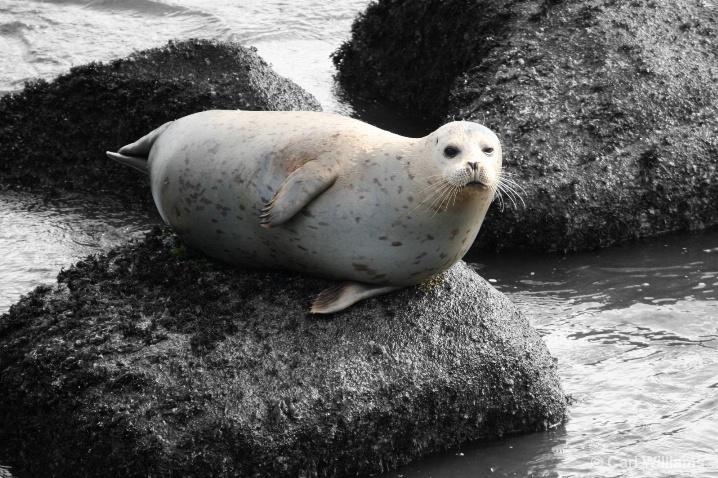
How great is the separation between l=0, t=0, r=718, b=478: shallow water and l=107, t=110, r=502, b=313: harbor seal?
0.90 metres

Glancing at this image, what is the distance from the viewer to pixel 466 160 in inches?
197

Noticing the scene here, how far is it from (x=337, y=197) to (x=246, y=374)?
0.88 m

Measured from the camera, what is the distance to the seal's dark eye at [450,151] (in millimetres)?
5137

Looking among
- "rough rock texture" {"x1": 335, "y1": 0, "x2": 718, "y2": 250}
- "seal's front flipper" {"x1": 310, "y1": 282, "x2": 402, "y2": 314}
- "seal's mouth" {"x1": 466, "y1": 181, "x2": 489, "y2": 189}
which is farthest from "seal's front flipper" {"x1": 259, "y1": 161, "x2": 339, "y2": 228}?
"rough rock texture" {"x1": 335, "y1": 0, "x2": 718, "y2": 250}

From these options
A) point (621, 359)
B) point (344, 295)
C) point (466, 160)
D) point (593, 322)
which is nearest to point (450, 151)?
point (466, 160)

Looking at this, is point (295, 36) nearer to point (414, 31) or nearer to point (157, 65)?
point (414, 31)

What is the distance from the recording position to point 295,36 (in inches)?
420

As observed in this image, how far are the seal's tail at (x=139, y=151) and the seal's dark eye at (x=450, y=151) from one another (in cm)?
175

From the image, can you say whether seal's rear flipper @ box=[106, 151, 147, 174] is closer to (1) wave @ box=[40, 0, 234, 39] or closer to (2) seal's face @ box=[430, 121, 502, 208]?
(2) seal's face @ box=[430, 121, 502, 208]

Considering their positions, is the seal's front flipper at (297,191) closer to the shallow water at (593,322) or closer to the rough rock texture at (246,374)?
the rough rock texture at (246,374)

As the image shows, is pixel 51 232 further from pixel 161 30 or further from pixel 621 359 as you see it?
pixel 161 30

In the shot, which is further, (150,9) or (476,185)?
(150,9)

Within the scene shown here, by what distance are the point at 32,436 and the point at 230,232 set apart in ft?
4.14

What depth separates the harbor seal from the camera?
5.20 m
